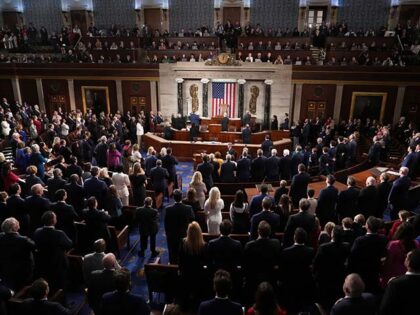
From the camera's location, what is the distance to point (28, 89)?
64.6ft

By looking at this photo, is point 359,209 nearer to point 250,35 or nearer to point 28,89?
point 250,35

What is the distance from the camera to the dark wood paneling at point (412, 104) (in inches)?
666

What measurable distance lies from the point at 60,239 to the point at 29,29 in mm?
21470

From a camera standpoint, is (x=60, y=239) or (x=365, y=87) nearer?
(x=60, y=239)

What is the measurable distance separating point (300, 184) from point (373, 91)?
1214cm

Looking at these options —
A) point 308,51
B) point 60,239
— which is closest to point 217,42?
point 308,51

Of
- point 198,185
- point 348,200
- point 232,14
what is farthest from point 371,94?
point 198,185

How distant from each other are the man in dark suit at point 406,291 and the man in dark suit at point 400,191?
12.0 feet

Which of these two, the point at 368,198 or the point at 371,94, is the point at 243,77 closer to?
the point at 371,94

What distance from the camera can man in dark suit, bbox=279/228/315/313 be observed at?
14.2ft

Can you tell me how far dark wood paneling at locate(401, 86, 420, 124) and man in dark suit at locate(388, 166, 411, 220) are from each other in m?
11.9

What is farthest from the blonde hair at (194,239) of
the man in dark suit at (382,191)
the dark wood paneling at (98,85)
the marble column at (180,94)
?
the dark wood paneling at (98,85)

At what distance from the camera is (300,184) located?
7.48 m

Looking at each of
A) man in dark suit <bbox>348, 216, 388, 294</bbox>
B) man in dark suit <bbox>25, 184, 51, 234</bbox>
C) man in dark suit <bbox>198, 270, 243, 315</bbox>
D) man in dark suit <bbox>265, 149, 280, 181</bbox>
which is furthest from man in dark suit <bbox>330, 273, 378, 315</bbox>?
man in dark suit <bbox>265, 149, 280, 181</bbox>
